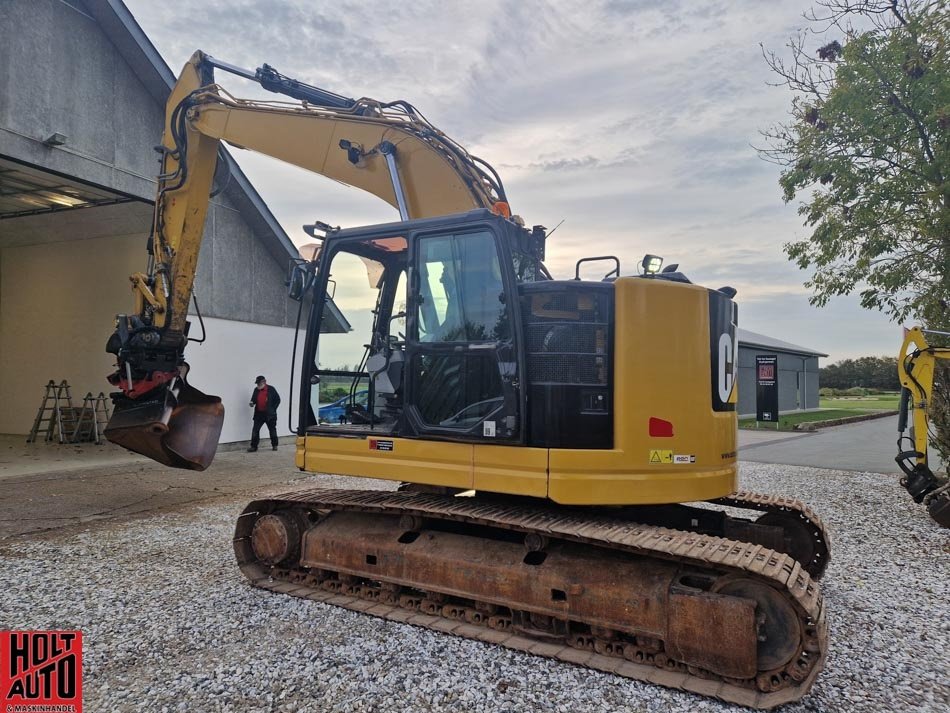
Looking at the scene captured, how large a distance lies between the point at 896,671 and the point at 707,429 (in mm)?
1776

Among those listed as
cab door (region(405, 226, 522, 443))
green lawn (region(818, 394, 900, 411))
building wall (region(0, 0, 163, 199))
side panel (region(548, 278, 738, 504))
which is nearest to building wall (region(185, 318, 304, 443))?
building wall (region(0, 0, 163, 199))

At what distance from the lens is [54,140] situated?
9.52 metres

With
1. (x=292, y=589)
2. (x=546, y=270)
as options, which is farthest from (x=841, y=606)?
(x=292, y=589)

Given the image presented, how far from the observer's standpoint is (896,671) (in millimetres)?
3850

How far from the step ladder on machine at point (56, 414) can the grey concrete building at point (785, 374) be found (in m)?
21.4

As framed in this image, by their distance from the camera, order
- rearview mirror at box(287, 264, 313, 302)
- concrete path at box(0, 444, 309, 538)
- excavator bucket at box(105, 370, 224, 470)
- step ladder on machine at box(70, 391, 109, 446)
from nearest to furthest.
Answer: rearview mirror at box(287, 264, 313, 302) → excavator bucket at box(105, 370, 224, 470) → concrete path at box(0, 444, 309, 538) → step ladder on machine at box(70, 391, 109, 446)

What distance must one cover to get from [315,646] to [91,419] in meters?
12.0

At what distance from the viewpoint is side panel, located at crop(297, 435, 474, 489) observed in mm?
4402

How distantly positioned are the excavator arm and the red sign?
2743mm

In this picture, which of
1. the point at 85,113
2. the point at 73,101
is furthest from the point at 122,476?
the point at 73,101

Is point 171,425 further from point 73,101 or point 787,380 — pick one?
point 787,380

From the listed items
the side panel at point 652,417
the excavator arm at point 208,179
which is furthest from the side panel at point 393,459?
the excavator arm at point 208,179

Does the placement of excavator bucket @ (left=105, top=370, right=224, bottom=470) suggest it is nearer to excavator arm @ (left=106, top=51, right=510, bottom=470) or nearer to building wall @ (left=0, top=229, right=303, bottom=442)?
excavator arm @ (left=106, top=51, right=510, bottom=470)

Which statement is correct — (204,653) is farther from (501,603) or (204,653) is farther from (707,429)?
(707,429)
